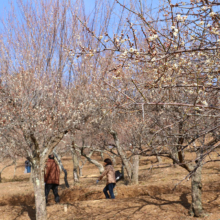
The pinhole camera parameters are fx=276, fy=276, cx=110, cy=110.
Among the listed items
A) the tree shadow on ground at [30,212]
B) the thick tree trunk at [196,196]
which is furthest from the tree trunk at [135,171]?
Result: the thick tree trunk at [196,196]

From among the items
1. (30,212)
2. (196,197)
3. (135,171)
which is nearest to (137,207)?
(196,197)

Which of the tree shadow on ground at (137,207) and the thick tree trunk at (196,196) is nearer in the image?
the thick tree trunk at (196,196)

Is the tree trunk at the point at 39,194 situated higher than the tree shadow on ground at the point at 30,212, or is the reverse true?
the tree trunk at the point at 39,194

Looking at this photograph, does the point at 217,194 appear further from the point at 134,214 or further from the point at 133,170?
the point at 133,170

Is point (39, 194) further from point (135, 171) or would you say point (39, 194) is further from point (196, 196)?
point (135, 171)

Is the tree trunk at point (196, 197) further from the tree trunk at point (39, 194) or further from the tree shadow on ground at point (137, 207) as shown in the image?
the tree trunk at point (39, 194)

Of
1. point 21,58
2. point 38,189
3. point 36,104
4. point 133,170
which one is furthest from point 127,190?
point 21,58

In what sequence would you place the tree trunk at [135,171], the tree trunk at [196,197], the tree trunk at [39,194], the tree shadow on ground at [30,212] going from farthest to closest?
the tree trunk at [135,171], the tree shadow on ground at [30,212], the tree trunk at [39,194], the tree trunk at [196,197]

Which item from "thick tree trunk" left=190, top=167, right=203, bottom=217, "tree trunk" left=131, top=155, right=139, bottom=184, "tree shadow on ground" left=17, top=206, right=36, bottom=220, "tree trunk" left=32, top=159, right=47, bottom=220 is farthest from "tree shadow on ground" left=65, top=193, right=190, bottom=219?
"tree trunk" left=131, top=155, right=139, bottom=184

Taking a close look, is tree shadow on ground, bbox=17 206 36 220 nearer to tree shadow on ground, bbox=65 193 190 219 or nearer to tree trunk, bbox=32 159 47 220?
tree trunk, bbox=32 159 47 220

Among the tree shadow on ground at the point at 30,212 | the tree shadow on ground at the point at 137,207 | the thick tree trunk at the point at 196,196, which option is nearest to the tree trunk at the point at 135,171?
the tree shadow on ground at the point at 137,207

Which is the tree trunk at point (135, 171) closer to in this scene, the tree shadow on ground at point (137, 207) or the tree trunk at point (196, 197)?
the tree shadow on ground at point (137, 207)

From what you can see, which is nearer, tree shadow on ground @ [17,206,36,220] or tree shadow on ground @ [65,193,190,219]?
tree shadow on ground @ [65,193,190,219]

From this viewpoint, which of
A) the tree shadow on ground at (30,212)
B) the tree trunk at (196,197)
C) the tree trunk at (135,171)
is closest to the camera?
the tree trunk at (196,197)
